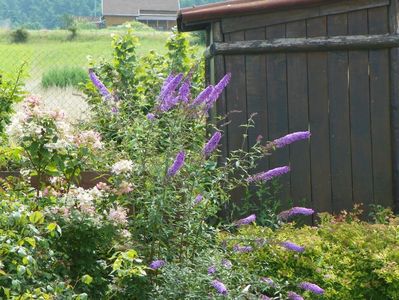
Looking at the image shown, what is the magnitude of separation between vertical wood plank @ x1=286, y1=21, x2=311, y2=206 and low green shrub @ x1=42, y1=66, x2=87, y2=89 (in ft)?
31.0

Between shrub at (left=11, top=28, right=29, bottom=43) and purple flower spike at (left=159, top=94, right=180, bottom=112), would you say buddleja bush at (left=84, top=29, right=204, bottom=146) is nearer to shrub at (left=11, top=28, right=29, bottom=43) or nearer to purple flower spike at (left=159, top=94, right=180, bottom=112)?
purple flower spike at (left=159, top=94, right=180, bottom=112)

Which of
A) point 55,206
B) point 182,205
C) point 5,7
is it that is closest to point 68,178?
point 55,206

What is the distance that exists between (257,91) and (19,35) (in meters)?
25.5

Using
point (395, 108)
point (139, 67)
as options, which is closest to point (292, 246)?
→ point (395, 108)

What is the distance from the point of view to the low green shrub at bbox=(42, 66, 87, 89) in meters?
17.4

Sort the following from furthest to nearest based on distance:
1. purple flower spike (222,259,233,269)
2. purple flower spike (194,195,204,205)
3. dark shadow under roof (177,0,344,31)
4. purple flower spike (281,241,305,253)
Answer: dark shadow under roof (177,0,344,31), purple flower spike (281,241,305,253), purple flower spike (194,195,204,205), purple flower spike (222,259,233,269)

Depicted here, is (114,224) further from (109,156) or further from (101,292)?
(109,156)

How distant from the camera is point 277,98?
7992 millimetres

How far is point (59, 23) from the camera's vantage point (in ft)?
151

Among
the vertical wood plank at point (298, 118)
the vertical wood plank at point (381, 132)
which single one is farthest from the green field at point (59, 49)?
the vertical wood plank at point (381, 132)

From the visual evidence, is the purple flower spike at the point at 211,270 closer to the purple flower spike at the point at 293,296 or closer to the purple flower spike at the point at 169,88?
the purple flower spike at the point at 293,296

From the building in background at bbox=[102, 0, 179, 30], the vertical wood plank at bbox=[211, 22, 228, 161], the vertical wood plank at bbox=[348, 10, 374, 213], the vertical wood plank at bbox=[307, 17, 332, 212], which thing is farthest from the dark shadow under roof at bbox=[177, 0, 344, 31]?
the building in background at bbox=[102, 0, 179, 30]

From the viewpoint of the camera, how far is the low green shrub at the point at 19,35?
1260 inches

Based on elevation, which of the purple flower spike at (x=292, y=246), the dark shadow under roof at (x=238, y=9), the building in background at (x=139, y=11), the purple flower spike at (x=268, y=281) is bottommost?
the purple flower spike at (x=268, y=281)
